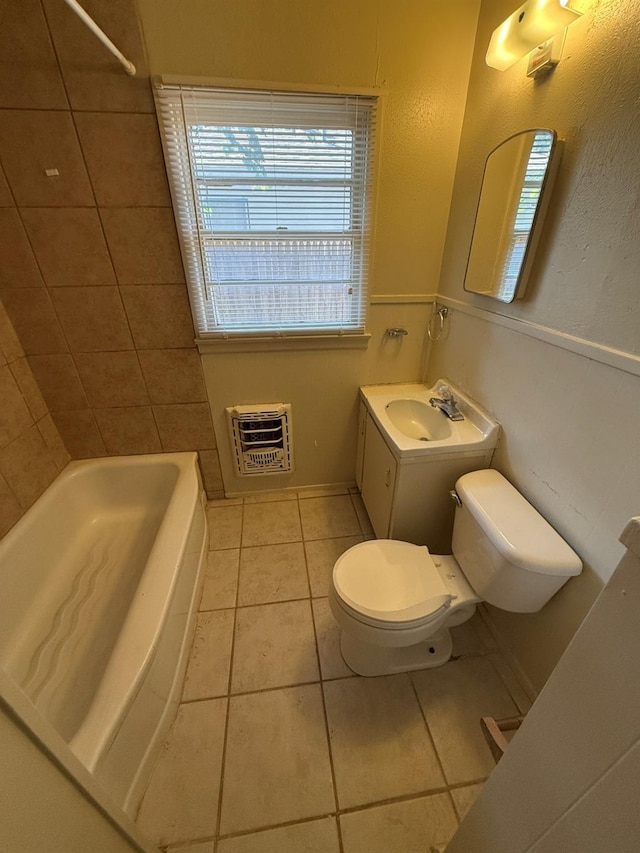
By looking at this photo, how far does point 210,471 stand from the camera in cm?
201

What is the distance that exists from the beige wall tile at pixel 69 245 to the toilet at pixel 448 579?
1586 millimetres

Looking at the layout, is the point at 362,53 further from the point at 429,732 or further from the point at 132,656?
the point at 429,732

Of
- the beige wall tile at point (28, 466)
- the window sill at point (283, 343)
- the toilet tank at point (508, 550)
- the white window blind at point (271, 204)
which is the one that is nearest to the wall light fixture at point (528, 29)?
the white window blind at point (271, 204)

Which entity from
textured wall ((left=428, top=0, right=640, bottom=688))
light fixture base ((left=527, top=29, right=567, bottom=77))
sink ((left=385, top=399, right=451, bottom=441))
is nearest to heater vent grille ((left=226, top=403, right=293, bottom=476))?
sink ((left=385, top=399, right=451, bottom=441))

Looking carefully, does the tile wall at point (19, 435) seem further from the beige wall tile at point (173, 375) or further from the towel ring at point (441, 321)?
the towel ring at point (441, 321)

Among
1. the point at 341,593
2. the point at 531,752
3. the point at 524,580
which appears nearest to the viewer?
the point at 531,752

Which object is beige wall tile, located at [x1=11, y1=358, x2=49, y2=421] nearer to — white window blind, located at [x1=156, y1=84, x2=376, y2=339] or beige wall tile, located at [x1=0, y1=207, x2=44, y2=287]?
beige wall tile, located at [x1=0, y1=207, x2=44, y2=287]

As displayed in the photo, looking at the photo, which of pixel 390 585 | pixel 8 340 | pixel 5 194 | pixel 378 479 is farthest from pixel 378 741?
pixel 5 194

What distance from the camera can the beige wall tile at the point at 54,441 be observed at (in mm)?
1648

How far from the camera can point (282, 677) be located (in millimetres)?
1267

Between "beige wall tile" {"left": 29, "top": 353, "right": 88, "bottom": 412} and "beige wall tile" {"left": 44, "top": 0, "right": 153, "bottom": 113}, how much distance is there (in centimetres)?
99

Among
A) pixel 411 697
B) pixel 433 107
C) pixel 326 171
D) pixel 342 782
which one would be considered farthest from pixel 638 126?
pixel 342 782

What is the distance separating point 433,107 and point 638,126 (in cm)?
91

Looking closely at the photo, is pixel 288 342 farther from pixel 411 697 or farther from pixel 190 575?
pixel 411 697
